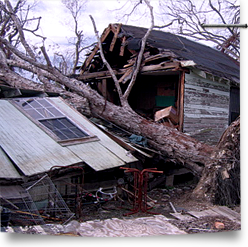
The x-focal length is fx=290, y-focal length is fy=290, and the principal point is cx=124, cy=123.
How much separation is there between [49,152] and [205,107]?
23.0ft

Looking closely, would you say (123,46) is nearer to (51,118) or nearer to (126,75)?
(126,75)

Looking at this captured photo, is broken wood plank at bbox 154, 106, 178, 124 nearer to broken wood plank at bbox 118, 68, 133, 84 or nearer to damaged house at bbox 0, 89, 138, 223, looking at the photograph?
broken wood plank at bbox 118, 68, 133, 84

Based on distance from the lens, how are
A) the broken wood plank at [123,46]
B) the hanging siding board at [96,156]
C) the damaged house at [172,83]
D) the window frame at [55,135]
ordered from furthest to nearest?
the broken wood plank at [123,46] < the damaged house at [172,83] < the window frame at [55,135] < the hanging siding board at [96,156]

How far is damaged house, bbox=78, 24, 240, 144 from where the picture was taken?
33.8ft

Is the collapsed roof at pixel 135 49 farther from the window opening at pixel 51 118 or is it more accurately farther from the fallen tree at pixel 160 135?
the window opening at pixel 51 118

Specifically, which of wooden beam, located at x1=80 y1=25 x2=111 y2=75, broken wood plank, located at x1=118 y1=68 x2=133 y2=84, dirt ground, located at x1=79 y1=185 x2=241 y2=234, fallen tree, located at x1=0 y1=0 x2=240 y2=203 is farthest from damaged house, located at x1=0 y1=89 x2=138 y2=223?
wooden beam, located at x1=80 y1=25 x2=111 y2=75

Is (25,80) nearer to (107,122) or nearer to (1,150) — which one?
(107,122)

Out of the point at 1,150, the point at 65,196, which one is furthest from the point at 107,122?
the point at 1,150

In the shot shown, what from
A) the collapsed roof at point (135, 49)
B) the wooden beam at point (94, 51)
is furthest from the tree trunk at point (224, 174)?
the wooden beam at point (94, 51)

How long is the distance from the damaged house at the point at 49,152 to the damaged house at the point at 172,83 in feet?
10.9

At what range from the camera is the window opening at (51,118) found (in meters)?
7.43

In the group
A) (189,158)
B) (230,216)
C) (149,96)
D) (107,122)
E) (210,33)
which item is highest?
(210,33)

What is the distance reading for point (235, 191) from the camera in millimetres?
7203

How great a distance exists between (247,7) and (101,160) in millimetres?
4456
